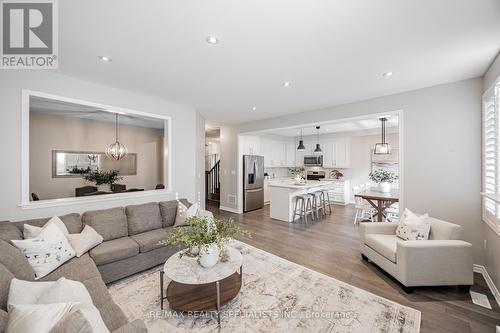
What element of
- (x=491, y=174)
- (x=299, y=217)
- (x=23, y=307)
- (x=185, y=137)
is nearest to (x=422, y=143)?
(x=491, y=174)

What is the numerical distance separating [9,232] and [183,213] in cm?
192

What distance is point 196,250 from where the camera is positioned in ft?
7.30

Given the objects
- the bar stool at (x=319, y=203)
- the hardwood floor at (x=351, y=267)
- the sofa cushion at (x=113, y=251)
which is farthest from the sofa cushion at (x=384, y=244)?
the sofa cushion at (x=113, y=251)

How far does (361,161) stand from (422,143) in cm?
415

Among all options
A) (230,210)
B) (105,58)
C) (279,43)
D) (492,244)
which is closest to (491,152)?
(492,244)

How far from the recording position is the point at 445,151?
3.01m

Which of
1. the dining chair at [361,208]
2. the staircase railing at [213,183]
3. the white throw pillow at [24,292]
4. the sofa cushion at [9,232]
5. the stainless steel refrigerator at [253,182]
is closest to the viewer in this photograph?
the white throw pillow at [24,292]

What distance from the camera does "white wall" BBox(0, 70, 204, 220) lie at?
241 cm

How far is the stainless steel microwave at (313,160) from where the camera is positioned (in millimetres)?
8032

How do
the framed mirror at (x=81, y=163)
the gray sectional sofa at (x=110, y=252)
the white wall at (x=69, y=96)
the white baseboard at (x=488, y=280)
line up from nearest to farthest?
the gray sectional sofa at (x=110, y=252) < the white baseboard at (x=488, y=280) < the white wall at (x=69, y=96) < the framed mirror at (x=81, y=163)

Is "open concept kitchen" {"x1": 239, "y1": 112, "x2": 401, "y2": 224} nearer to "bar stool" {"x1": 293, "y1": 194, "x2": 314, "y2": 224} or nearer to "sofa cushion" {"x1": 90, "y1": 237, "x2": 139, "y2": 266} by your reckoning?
"bar stool" {"x1": 293, "y1": 194, "x2": 314, "y2": 224}

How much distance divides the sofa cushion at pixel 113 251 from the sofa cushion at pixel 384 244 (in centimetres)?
326

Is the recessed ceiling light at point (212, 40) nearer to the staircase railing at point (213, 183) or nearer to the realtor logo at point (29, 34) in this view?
the realtor logo at point (29, 34)

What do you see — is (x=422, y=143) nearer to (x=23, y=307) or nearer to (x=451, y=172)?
(x=451, y=172)
